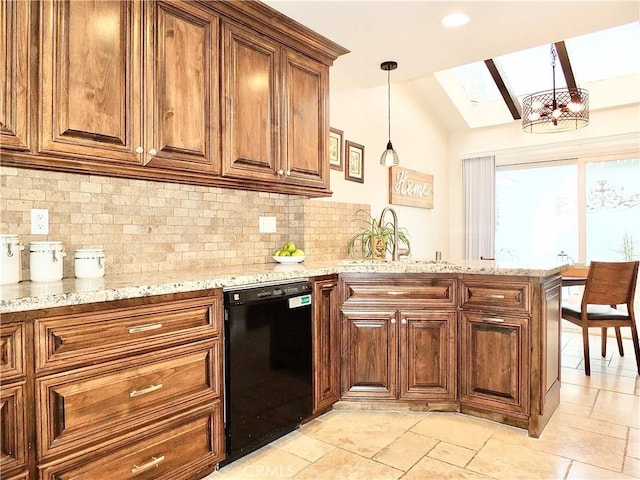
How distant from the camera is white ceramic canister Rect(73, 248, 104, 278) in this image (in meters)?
1.98

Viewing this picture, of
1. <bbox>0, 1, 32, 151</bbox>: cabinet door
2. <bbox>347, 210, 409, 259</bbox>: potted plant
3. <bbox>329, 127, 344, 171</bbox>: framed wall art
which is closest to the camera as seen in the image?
<bbox>0, 1, 32, 151</bbox>: cabinet door

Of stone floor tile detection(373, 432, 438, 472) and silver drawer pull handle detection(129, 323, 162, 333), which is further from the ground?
silver drawer pull handle detection(129, 323, 162, 333)

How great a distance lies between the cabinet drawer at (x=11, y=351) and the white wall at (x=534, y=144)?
5.33m

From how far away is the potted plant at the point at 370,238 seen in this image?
11.7 feet

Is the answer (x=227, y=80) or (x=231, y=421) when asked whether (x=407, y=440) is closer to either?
(x=231, y=421)

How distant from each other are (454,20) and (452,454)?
244 cm

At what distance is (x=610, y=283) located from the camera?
136 inches

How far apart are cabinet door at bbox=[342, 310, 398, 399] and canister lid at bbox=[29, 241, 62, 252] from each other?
1.60 meters

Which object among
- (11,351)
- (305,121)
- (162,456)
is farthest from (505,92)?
(11,351)

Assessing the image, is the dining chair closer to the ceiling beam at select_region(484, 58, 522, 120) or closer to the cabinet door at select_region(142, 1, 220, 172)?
the ceiling beam at select_region(484, 58, 522, 120)

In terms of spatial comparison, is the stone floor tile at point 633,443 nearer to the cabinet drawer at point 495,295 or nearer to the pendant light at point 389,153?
the cabinet drawer at point 495,295

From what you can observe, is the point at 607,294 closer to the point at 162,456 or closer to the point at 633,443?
the point at 633,443

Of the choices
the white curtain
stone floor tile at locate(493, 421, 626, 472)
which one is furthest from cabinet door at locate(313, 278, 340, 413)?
the white curtain

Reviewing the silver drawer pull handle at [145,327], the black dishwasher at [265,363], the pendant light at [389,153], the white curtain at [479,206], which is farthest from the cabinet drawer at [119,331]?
the white curtain at [479,206]
